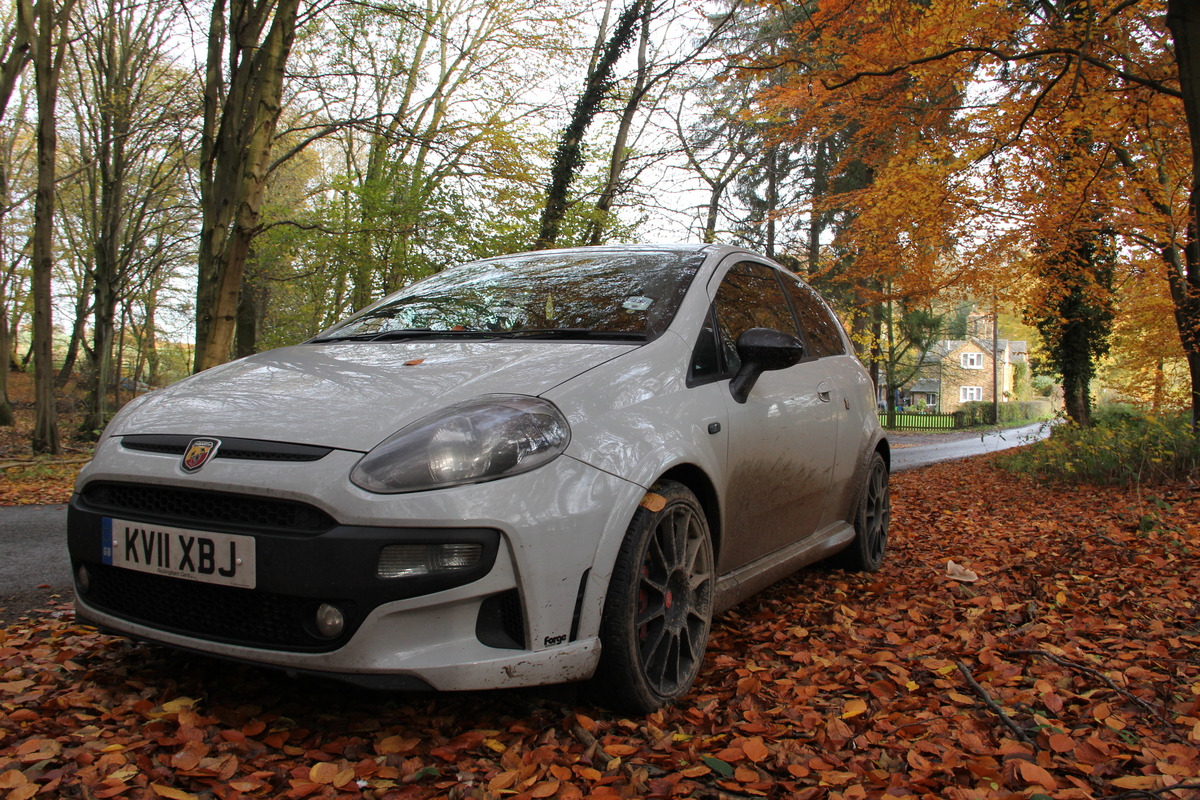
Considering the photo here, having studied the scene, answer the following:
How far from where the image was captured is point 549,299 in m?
3.12

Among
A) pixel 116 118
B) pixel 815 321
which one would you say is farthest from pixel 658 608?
pixel 116 118

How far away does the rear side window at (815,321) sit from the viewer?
399 cm

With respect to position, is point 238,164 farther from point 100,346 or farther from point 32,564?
point 100,346

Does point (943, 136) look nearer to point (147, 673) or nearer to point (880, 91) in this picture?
point (880, 91)

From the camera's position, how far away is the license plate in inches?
76.6

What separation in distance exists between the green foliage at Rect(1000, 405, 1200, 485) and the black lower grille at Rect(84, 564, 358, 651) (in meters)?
7.26

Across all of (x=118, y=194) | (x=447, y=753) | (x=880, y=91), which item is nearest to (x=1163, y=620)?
(x=447, y=753)

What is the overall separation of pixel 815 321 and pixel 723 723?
2443 mm

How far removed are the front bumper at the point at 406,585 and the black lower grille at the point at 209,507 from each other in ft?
0.04

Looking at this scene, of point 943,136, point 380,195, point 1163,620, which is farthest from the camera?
point 380,195

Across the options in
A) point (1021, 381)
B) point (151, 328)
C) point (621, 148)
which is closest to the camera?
point (621, 148)

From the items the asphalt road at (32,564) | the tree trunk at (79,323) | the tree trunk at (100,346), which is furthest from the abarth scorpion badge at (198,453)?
the tree trunk at (79,323)

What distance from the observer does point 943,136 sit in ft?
32.6

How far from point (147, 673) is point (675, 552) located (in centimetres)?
167
